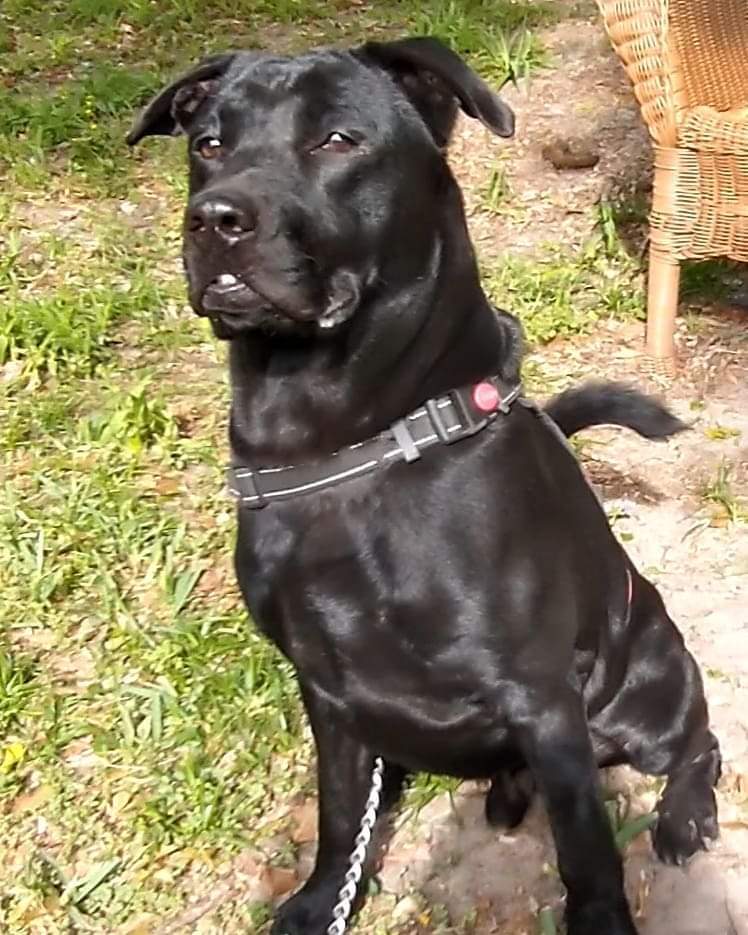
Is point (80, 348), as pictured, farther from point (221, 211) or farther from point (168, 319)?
point (221, 211)

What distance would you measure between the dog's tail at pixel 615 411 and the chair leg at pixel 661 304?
1.36 m

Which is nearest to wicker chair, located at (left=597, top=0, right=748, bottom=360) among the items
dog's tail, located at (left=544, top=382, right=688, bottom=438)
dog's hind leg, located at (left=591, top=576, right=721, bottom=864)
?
dog's tail, located at (left=544, top=382, right=688, bottom=438)

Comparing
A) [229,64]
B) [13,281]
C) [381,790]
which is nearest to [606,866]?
[381,790]

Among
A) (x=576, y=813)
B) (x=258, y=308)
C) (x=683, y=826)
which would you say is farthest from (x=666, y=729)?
(x=258, y=308)

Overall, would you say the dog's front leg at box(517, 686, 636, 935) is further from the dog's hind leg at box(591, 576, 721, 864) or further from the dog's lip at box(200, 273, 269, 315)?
the dog's lip at box(200, 273, 269, 315)

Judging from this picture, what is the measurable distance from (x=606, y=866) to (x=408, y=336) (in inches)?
30.1

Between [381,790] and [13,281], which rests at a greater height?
[381,790]

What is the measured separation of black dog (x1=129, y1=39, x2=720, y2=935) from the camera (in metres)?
1.69

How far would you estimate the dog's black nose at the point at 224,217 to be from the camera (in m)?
1.60

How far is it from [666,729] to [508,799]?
27cm

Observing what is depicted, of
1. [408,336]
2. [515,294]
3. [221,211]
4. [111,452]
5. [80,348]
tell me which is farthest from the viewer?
[515,294]

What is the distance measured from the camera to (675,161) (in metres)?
3.29

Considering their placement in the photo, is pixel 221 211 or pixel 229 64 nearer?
pixel 221 211

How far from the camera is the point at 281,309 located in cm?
166
